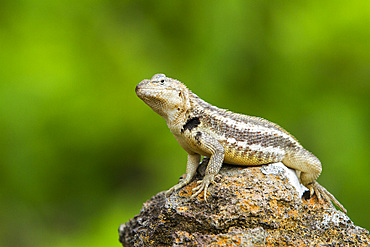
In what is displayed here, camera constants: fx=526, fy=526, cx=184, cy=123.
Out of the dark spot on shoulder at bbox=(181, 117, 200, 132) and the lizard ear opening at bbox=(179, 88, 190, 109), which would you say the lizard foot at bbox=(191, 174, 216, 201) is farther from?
the lizard ear opening at bbox=(179, 88, 190, 109)

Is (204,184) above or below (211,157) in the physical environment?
below

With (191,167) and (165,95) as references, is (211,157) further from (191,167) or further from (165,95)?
(165,95)

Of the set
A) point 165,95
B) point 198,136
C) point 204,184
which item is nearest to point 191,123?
point 198,136

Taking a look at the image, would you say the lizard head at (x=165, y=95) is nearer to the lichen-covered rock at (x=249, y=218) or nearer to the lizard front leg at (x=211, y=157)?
the lizard front leg at (x=211, y=157)

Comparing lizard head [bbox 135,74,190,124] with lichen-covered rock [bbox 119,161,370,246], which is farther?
lizard head [bbox 135,74,190,124]

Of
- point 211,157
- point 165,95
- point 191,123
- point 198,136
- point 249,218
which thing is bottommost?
point 249,218

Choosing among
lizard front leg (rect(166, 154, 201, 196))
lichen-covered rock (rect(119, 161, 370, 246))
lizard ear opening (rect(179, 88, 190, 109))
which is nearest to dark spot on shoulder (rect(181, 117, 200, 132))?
lizard ear opening (rect(179, 88, 190, 109))

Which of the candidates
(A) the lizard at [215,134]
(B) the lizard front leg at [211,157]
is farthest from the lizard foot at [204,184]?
(A) the lizard at [215,134]

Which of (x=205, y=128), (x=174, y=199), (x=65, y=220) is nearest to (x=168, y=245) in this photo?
(x=174, y=199)
